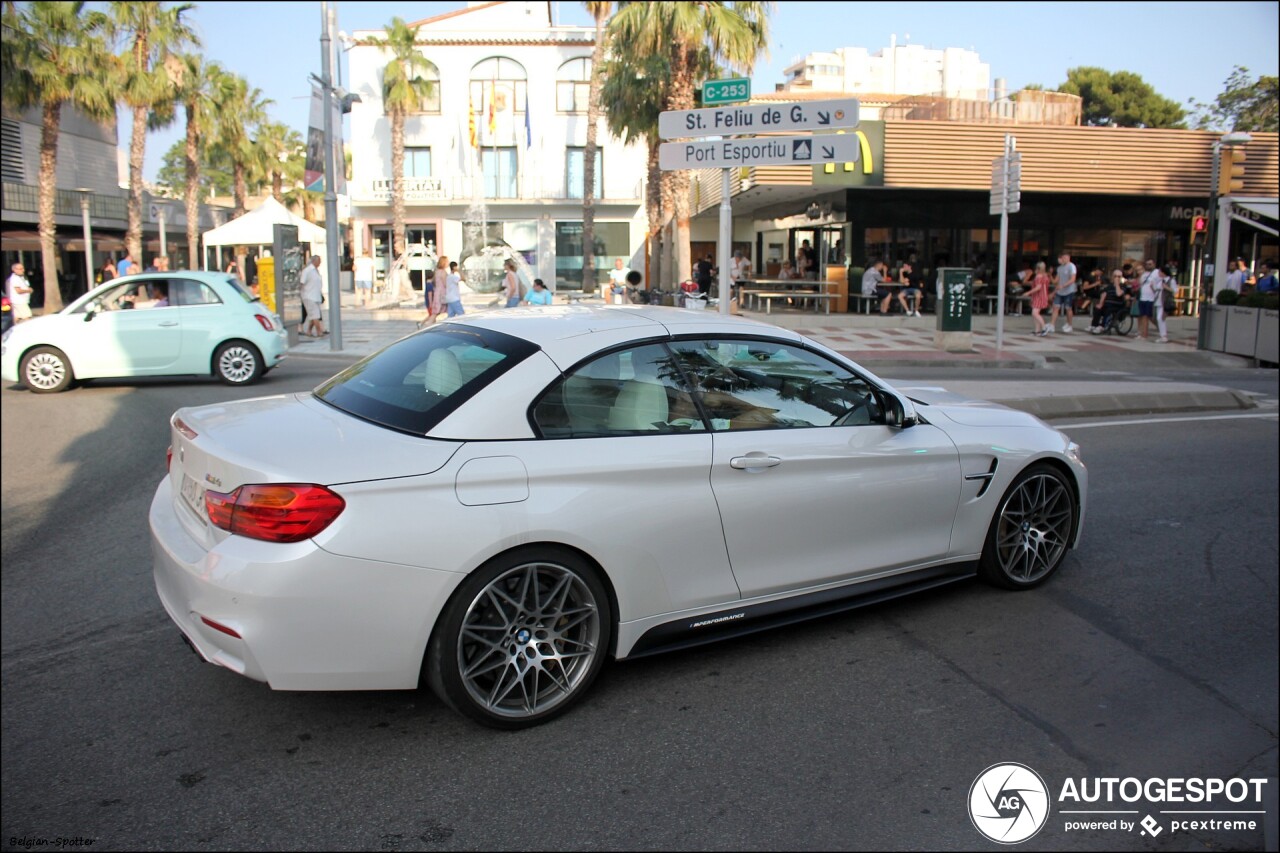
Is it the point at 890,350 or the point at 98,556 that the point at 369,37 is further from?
the point at 98,556

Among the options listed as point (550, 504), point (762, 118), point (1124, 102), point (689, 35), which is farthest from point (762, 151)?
point (1124, 102)

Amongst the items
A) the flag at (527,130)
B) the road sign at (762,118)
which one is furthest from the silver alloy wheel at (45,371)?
the flag at (527,130)

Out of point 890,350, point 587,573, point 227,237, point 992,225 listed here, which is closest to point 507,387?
point 587,573

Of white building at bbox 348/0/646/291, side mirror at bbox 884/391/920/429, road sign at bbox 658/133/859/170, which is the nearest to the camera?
side mirror at bbox 884/391/920/429

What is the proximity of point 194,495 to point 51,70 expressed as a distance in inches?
1387

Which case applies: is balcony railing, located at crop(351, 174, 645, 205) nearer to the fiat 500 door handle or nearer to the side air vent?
the side air vent

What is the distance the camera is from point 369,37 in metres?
45.6

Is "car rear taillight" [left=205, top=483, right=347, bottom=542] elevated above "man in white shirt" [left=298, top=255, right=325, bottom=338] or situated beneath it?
situated beneath

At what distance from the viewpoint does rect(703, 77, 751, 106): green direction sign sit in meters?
9.98

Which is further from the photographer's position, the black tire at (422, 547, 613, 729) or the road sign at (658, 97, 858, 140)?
the road sign at (658, 97, 858, 140)

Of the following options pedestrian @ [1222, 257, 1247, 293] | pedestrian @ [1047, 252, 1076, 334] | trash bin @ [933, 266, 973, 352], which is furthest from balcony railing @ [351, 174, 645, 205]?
trash bin @ [933, 266, 973, 352]

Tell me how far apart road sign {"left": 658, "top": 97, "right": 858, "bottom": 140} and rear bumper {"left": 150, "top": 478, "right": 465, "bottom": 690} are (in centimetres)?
687

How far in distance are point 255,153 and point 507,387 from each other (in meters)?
54.8

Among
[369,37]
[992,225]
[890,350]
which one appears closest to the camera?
[890,350]
